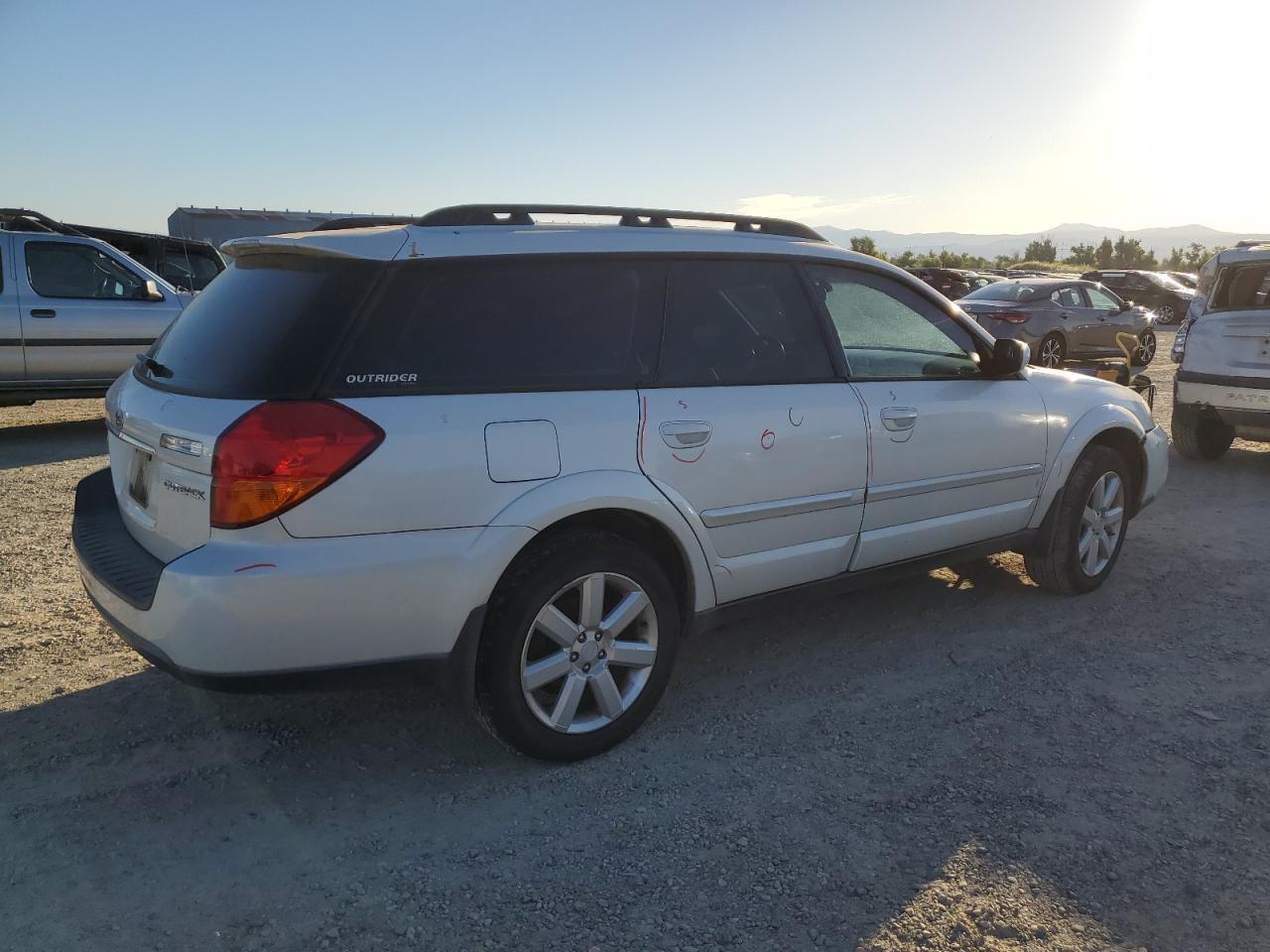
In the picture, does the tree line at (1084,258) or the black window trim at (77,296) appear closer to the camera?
the black window trim at (77,296)

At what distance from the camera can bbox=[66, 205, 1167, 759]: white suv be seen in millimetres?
2762

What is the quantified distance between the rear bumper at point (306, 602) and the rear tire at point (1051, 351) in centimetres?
1457

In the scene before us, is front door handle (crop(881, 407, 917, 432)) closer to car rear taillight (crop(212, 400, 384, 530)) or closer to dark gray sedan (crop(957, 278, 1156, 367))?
car rear taillight (crop(212, 400, 384, 530))

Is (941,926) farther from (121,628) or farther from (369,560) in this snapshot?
(121,628)

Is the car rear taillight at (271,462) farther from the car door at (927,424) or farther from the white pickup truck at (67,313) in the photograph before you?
the white pickup truck at (67,313)

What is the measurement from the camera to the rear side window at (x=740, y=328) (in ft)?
11.6

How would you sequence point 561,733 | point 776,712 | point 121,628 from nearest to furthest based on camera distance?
point 121,628 → point 561,733 → point 776,712

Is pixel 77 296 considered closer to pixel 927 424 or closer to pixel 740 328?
pixel 740 328

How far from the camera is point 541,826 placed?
2.96 meters

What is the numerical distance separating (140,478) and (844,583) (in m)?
2.59

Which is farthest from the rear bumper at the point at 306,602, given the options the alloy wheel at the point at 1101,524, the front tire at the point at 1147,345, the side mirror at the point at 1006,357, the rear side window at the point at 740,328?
the front tire at the point at 1147,345

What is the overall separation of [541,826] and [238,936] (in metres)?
0.86

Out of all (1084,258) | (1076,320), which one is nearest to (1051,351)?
(1076,320)

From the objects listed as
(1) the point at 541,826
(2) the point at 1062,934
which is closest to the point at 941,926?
(2) the point at 1062,934
